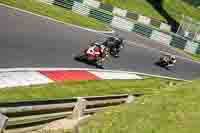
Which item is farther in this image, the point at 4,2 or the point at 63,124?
the point at 4,2

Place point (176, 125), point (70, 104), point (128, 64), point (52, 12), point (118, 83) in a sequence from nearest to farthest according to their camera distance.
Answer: point (70, 104) < point (176, 125) < point (118, 83) < point (128, 64) < point (52, 12)

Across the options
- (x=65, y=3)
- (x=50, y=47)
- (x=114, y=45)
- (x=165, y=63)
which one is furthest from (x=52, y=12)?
(x=50, y=47)

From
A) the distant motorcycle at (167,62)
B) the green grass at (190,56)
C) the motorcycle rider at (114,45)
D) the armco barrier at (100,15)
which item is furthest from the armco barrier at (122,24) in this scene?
the motorcycle rider at (114,45)

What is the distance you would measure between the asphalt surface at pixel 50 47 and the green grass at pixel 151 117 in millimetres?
5059

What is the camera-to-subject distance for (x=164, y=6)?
5456cm

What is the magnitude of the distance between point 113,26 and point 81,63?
17.7 meters

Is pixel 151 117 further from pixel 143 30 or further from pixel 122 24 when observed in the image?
pixel 143 30

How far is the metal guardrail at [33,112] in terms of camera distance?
9145 mm

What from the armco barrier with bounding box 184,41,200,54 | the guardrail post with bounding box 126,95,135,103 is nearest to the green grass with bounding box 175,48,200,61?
the armco barrier with bounding box 184,41,200,54

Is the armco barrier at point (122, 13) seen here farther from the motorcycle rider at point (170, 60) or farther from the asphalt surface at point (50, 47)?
the motorcycle rider at point (170, 60)

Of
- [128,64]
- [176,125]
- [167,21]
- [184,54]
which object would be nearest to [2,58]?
[176,125]

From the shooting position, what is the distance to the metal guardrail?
9145 mm

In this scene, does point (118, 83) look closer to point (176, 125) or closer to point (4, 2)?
point (176, 125)

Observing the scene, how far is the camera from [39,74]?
17.1 m
